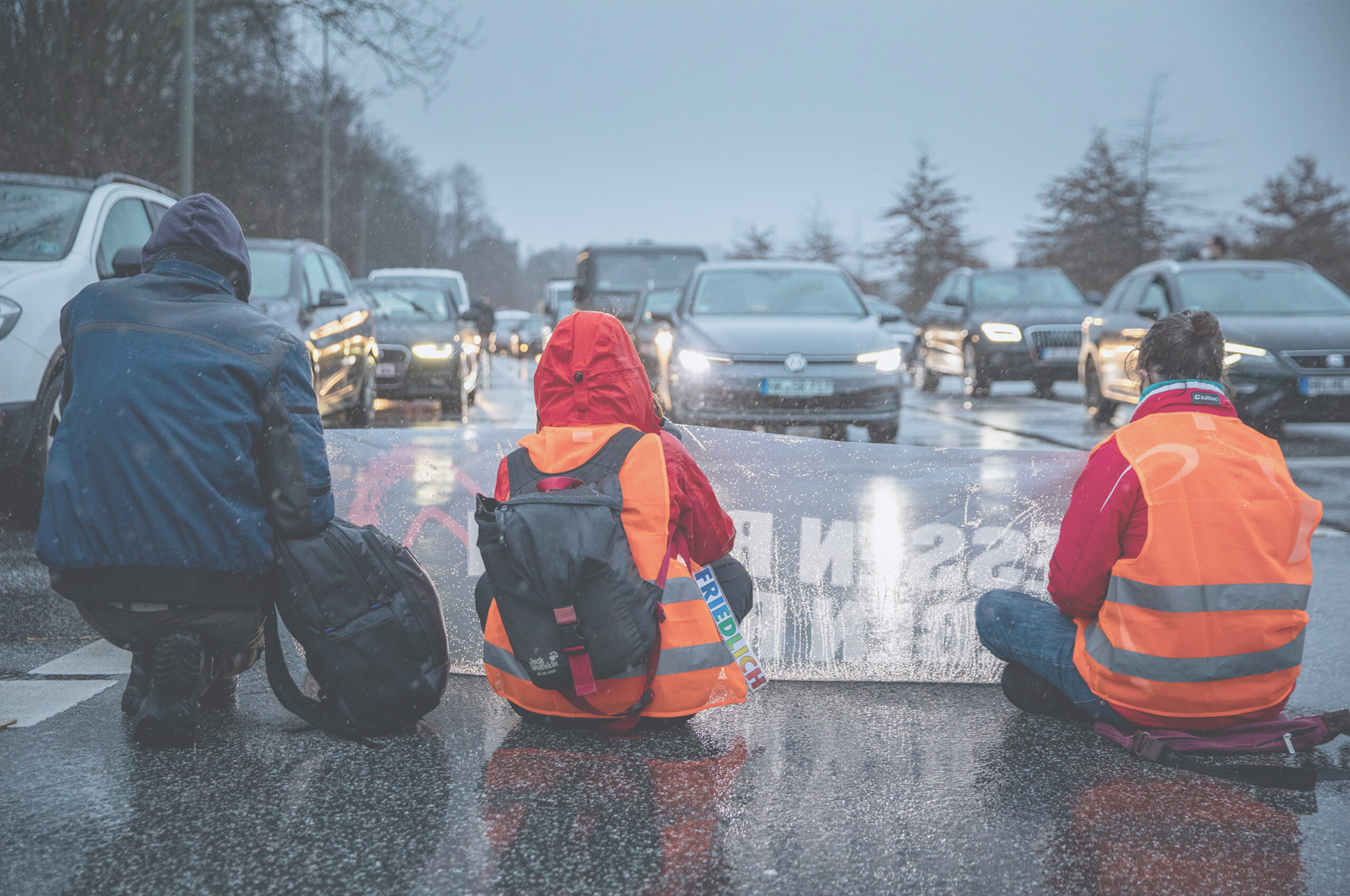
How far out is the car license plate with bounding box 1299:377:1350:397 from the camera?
10.5 metres

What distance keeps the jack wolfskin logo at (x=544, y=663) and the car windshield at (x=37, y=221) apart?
5255mm

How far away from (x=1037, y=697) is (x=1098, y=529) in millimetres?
749

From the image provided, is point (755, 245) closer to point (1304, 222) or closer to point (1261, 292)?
point (1304, 222)

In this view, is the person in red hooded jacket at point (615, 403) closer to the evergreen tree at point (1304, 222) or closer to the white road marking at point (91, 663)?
the white road marking at point (91, 663)

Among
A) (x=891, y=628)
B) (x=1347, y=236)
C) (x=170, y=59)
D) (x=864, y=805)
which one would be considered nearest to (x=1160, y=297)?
(x=891, y=628)

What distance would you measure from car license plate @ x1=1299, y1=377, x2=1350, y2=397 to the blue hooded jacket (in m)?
9.53

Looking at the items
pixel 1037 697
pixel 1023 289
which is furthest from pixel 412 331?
pixel 1037 697

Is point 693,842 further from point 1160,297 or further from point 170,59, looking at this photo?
point 170,59

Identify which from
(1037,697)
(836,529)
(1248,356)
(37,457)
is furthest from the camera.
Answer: (1248,356)

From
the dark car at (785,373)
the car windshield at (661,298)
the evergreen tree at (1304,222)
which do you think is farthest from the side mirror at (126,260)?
the evergreen tree at (1304,222)

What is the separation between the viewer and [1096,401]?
551 inches

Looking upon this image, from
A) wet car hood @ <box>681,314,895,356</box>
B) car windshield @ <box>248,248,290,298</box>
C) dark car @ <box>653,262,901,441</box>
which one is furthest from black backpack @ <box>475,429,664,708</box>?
car windshield @ <box>248,248,290,298</box>

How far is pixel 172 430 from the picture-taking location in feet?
10.8

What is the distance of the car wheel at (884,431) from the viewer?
10.3 m
